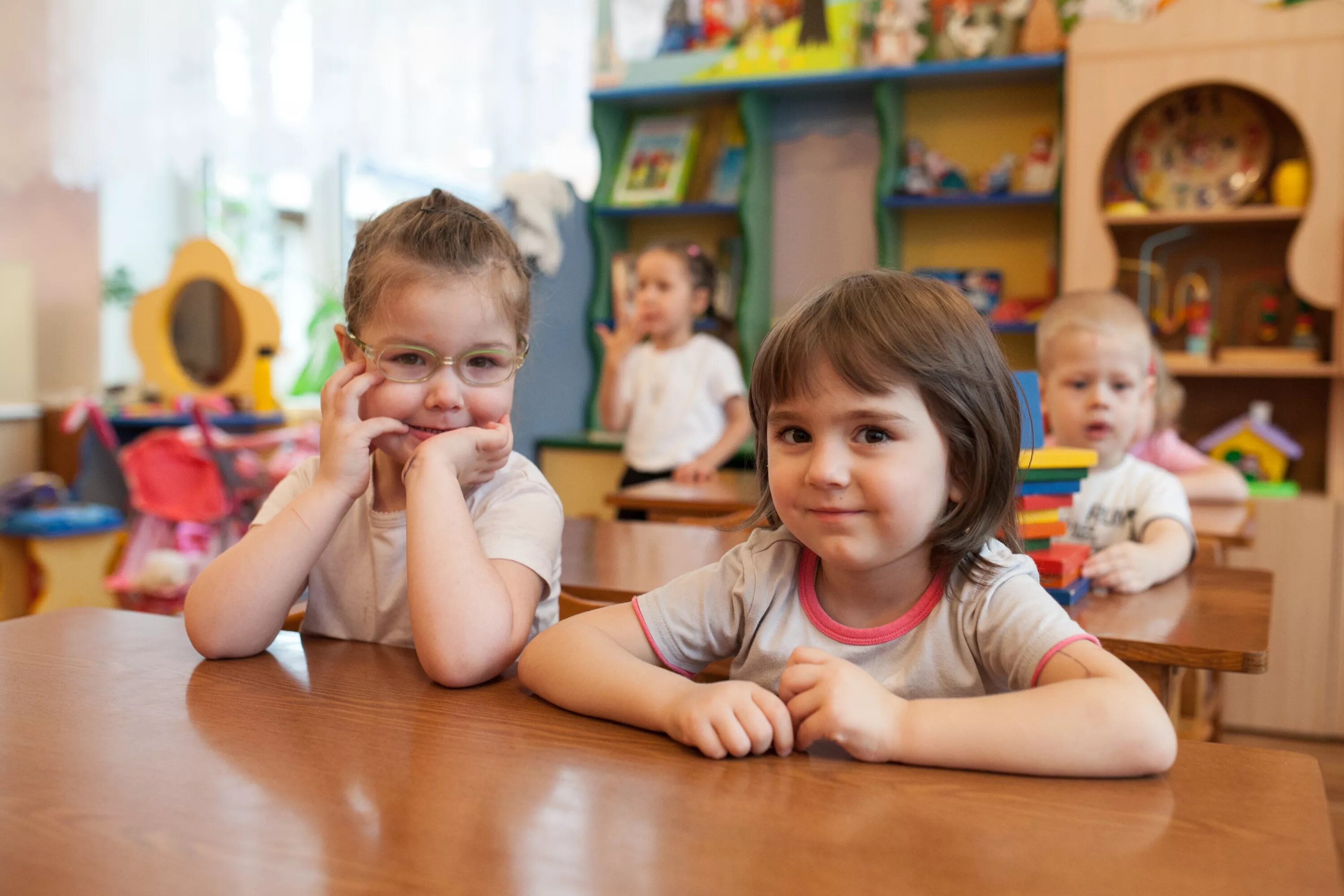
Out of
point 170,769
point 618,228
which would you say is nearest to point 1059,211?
point 618,228

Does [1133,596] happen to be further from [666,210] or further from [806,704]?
[666,210]

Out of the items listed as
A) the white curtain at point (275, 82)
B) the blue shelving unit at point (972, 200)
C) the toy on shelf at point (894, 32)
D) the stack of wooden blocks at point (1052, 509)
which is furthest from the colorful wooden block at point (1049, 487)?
the white curtain at point (275, 82)

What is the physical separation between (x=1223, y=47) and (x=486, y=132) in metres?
2.37

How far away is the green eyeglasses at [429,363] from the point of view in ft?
3.75

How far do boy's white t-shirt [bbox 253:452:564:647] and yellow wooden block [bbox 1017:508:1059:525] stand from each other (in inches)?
24.3

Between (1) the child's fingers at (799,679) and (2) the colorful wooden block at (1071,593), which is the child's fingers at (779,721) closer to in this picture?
(1) the child's fingers at (799,679)

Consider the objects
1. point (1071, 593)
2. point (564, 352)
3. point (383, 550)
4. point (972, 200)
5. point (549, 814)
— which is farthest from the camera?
point (564, 352)

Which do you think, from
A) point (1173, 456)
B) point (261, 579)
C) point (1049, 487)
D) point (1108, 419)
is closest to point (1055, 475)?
point (1049, 487)

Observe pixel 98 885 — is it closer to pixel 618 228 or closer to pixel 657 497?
pixel 657 497

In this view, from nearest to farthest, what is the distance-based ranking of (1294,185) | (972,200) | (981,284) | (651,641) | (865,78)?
(651,641)
(1294,185)
(972,200)
(865,78)
(981,284)

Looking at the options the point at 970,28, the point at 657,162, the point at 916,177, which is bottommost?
the point at 916,177

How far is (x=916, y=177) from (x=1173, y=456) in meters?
1.64

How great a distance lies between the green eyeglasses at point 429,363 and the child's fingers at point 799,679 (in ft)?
1.69

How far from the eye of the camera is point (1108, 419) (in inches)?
74.4
